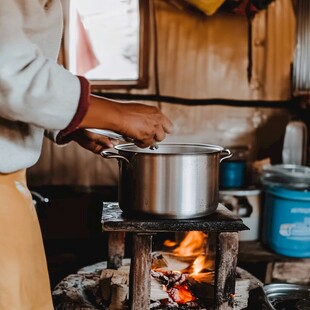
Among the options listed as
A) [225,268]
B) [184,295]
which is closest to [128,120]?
[225,268]

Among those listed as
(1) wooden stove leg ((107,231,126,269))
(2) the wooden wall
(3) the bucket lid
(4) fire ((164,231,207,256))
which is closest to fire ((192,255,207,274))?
(4) fire ((164,231,207,256))

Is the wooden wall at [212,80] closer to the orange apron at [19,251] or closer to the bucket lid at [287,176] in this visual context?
the bucket lid at [287,176]

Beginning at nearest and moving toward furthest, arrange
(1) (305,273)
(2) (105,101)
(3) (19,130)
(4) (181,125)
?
(2) (105,101), (3) (19,130), (1) (305,273), (4) (181,125)

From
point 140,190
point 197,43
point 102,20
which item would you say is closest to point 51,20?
point 140,190

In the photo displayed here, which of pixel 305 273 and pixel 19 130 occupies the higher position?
pixel 19 130

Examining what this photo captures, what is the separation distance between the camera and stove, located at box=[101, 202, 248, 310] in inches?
96.4

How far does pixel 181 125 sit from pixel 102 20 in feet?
4.76

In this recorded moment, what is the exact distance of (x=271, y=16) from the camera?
5539mm

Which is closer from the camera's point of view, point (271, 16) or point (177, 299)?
point (177, 299)

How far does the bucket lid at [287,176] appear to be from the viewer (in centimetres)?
479

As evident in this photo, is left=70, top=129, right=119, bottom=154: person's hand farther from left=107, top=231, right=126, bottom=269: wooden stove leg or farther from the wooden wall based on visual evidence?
the wooden wall

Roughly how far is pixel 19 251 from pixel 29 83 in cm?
87

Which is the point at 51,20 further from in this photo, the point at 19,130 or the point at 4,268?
the point at 4,268

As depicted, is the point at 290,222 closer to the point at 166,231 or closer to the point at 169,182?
the point at 166,231
